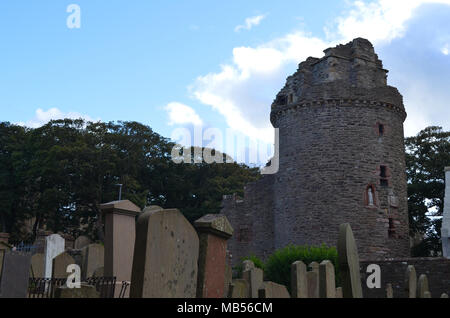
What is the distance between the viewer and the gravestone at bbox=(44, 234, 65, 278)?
41.0 feet

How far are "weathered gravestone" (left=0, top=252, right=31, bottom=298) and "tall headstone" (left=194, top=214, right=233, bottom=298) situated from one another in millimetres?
2028

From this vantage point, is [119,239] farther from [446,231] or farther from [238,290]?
[446,231]

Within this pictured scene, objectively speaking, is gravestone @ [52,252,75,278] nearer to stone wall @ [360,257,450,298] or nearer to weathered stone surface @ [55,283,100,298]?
weathered stone surface @ [55,283,100,298]

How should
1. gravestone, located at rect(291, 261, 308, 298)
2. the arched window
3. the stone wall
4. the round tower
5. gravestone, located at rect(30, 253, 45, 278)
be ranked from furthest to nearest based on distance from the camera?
the arched window
the round tower
the stone wall
gravestone, located at rect(30, 253, 45, 278)
gravestone, located at rect(291, 261, 308, 298)

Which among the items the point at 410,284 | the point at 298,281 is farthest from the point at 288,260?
the point at 298,281

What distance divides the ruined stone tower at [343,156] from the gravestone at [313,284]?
577 inches

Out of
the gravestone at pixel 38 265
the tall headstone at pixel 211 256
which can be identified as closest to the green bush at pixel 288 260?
the gravestone at pixel 38 265

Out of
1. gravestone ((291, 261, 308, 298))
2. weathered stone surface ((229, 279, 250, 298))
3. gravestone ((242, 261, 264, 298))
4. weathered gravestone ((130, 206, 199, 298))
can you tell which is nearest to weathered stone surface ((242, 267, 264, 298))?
gravestone ((242, 261, 264, 298))

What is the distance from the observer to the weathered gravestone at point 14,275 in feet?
18.5

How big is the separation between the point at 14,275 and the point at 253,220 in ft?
75.8

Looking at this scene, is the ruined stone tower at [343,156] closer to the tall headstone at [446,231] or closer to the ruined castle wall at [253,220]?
the ruined castle wall at [253,220]
